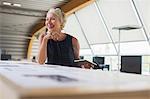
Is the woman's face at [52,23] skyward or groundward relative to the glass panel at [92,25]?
groundward

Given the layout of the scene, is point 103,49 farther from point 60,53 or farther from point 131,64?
point 60,53

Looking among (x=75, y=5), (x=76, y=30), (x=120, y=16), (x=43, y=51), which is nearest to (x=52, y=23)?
(x=43, y=51)

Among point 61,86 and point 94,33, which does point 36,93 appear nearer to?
point 61,86

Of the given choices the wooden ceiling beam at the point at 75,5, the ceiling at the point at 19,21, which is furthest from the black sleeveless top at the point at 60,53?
the ceiling at the point at 19,21

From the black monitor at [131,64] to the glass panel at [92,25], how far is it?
4697 mm

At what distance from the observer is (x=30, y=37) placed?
15219mm

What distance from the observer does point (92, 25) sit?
1084cm

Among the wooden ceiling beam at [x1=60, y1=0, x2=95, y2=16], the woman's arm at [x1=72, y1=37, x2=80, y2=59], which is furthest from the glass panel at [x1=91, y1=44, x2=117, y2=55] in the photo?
the woman's arm at [x1=72, y1=37, x2=80, y2=59]

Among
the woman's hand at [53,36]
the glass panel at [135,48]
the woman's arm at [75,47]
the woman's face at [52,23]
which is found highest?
the glass panel at [135,48]

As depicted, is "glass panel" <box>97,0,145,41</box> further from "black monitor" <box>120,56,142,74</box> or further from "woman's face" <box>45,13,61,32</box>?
"woman's face" <box>45,13,61,32</box>

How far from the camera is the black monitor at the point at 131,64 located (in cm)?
500

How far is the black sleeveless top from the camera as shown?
164 cm

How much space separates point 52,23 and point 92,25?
9216 millimetres

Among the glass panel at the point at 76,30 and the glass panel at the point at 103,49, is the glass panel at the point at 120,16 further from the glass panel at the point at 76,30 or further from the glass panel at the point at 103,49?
the glass panel at the point at 76,30
